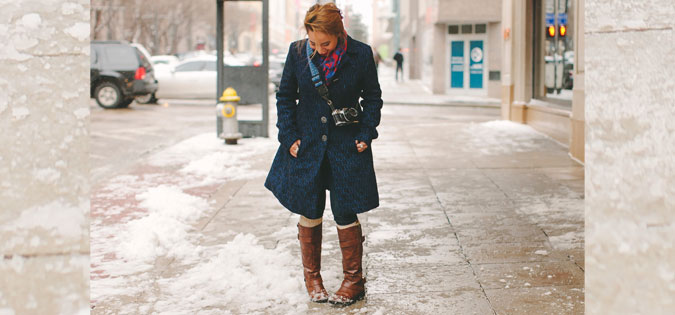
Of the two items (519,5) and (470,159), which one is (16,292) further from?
(519,5)

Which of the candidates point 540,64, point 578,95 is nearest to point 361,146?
point 578,95

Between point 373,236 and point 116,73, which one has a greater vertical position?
point 116,73

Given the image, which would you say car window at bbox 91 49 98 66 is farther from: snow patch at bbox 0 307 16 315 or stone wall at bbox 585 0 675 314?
stone wall at bbox 585 0 675 314

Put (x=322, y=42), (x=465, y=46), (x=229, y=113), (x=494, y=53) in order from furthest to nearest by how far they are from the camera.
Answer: (x=465, y=46) < (x=494, y=53) < (x=229, y=113) < (x=322, y=42)

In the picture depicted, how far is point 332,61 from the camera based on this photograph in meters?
3.99

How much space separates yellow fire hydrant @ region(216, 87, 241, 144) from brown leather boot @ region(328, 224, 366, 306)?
24.2 feet

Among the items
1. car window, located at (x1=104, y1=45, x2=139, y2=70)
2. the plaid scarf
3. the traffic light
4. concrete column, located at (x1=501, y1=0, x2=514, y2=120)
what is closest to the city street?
the plaid scarf

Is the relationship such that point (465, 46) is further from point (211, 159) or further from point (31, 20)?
point (31, 20)

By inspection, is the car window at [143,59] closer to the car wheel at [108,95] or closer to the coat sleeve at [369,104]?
the car wheel at [108,95]

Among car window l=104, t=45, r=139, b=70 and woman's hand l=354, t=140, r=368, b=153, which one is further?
car window l=104, t=45, r=139, b=70

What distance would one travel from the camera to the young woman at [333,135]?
13.1 feet

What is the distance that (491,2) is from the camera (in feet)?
93.0

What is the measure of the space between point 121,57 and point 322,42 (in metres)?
17.9

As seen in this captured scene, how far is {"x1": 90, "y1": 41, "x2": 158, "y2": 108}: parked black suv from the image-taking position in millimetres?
20578
